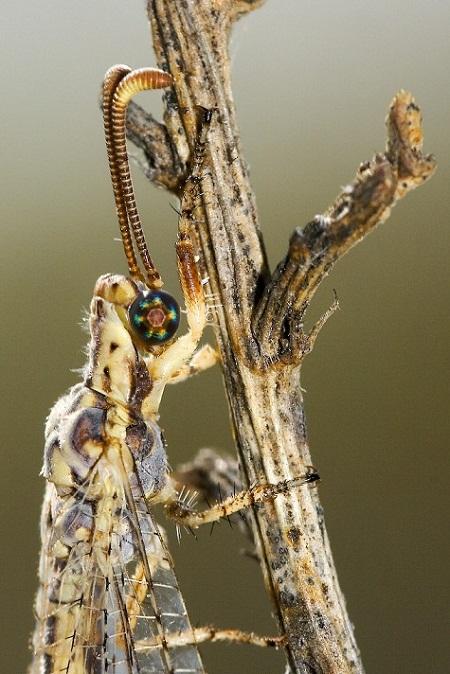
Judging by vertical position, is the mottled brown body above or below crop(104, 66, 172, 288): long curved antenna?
below

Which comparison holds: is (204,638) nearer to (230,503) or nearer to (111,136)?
(230,503)

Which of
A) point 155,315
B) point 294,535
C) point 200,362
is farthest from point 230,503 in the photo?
point 155,315

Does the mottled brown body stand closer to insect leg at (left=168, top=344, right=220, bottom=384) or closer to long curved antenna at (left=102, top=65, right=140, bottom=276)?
insect leg at (left=168, top=344, right=220, bottom=384)

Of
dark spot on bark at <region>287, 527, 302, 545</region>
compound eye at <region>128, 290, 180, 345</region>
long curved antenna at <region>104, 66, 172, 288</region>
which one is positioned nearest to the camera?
long curved antenna at <region>104, 66, 172, 288</region>

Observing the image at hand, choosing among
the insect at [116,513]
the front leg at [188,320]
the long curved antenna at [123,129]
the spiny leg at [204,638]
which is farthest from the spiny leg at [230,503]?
the long curved antenna at [123,129]

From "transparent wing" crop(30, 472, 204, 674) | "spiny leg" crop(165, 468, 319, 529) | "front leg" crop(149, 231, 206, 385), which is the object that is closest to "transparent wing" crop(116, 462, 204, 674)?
"transparent wing" crop(30, 472, 204, 674)

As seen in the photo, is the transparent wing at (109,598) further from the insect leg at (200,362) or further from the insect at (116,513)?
the insect leg at (200,362)
